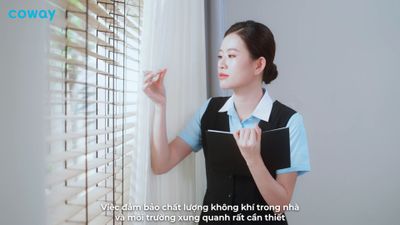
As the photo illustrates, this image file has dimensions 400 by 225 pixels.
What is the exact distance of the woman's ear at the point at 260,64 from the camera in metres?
0.84

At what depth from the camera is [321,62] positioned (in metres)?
1.13

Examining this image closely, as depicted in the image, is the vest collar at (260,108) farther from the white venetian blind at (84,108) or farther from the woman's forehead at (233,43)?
the white venetian blind at (84,108)

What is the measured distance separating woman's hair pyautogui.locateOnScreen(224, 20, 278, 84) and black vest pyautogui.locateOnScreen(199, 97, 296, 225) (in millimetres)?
121

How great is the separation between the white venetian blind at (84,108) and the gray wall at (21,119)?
3 centimetres

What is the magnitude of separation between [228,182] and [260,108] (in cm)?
21

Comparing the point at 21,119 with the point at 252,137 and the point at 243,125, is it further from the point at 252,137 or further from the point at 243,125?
the point at 243,125

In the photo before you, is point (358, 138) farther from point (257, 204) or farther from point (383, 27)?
point (257, 204)

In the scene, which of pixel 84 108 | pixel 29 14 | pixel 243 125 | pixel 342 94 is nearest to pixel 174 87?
pixel 243 125

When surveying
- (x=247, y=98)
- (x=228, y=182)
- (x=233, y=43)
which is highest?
(x=233, y=43)

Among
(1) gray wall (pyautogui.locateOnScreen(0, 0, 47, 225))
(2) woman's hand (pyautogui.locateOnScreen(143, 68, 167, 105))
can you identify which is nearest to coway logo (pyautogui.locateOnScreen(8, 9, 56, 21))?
(1) gray wall (pyautogui.locateOnScreen(0, 0, 47, 225))

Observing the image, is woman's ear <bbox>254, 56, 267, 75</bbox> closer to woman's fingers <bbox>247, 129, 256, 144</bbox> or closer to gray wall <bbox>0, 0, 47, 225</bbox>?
woman's fingers <bbox>247, 129, 256, 144</bbox>

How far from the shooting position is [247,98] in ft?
2.82

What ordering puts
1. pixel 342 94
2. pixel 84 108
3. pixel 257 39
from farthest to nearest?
1. pixel 342 94
2. pixel 257 39
3. pixel 84 108

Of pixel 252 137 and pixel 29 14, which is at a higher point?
pixel 29 14
